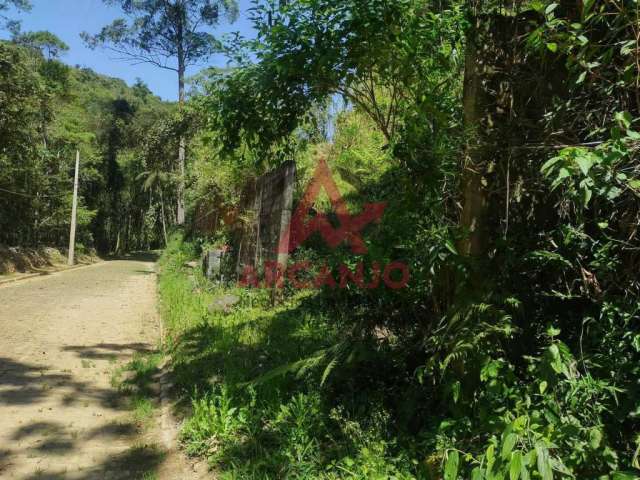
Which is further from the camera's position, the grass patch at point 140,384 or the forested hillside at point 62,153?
the forested hillside at point 62,153

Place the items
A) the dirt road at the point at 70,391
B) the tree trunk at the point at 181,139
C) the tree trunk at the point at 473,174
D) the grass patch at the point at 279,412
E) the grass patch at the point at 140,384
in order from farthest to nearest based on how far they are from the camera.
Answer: the tree trunk at the point at 181,139
the grass patch at the point at 140,384
the dirt road at the point at 70,391
the grass patch at the point at 279,412
the tree trunk at the point at 473,174

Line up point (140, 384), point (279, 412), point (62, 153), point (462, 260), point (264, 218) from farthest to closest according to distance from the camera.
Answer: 1. point (62, 153)
2. point (264, 218)
3. point (140, 384)
4. point (279, 412)
5. point (462, 260)

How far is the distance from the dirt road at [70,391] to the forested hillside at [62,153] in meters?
9.25

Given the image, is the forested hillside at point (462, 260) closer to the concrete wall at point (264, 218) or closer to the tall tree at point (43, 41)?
the concrete wall at point (264, 218)

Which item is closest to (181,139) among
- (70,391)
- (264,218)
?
(264,218)

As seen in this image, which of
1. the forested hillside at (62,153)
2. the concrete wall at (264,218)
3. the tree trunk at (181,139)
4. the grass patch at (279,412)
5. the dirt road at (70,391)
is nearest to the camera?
the grass patch at (279,412)

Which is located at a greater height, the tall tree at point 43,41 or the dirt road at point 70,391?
the tall tree at point 43,41

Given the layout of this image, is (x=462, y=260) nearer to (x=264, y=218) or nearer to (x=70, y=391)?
(x=70, y=391)

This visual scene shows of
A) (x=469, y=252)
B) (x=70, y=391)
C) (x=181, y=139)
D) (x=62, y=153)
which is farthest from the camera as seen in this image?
(x=181, y=139)

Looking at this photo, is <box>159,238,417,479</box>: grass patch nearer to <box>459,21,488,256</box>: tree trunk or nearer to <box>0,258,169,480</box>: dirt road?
<box>0,258,169,480</box>: dirt road

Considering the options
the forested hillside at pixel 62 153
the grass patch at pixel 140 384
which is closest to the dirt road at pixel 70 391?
the grass patch at pixel 140 384

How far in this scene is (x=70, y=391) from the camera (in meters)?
5.60

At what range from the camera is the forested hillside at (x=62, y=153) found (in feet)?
58.1

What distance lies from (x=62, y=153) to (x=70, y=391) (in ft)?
91.3
